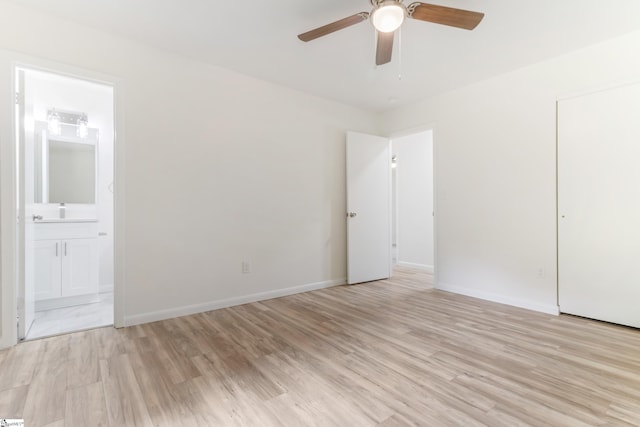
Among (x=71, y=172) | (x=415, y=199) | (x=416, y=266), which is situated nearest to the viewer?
(x=71, y=172)

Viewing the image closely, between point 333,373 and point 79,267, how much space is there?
316cm

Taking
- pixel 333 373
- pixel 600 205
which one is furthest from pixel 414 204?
pixel 333 373

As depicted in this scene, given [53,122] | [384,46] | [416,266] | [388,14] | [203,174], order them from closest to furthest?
[388,14]
[384,46]
[203,174]
[53,122]
[416,266]

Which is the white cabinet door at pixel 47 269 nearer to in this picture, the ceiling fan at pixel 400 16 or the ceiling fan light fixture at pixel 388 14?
the ceiling fan at pixel 400 16

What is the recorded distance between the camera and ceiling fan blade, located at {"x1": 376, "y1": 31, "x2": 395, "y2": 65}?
77.5 inches

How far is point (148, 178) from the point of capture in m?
2.70

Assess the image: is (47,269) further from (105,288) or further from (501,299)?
(501,299)

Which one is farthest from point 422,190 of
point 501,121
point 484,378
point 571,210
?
point 484,378

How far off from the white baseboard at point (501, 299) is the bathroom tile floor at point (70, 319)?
12.4 feet

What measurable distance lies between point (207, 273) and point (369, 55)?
9.03 ft

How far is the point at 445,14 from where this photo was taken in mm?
1801

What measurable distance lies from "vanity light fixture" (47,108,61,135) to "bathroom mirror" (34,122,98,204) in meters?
0.07

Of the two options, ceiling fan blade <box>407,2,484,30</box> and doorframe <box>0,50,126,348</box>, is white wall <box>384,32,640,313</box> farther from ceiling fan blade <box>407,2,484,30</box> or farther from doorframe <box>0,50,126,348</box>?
doorframe <box>0,50,126,348</box>

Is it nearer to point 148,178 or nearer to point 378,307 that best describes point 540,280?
point 378,307
